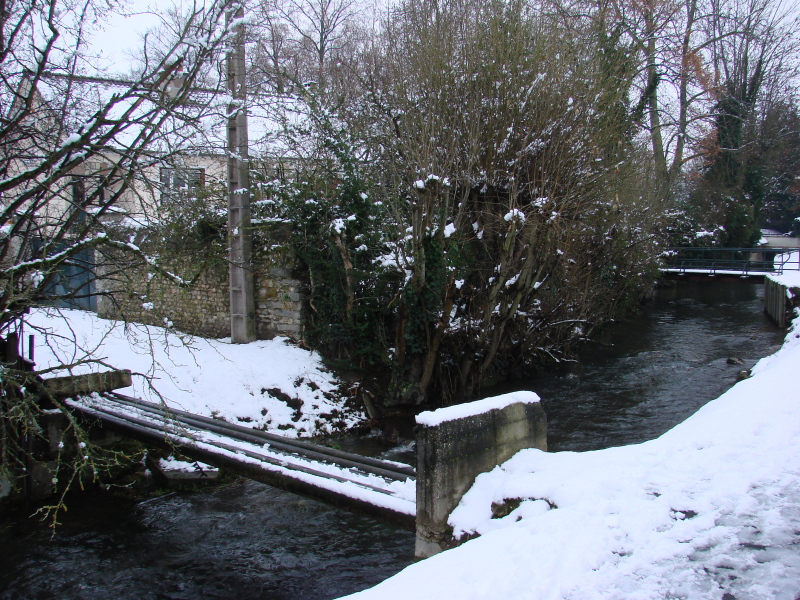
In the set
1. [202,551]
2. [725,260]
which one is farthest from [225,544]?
[725,260]

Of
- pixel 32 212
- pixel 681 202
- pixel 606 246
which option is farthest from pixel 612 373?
pixel 681 202

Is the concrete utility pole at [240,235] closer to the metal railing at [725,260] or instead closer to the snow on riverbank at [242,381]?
the snow on riverbank at [242,381]

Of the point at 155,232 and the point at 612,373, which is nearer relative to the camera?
the point at 155,232

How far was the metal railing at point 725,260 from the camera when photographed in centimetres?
2744

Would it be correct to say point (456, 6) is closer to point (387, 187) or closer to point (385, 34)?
point (385, 34)

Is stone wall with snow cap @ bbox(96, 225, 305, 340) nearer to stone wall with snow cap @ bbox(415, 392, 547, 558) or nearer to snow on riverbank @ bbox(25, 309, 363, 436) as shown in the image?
snow on riverbank @ bbox(25, 309, 363, 436)

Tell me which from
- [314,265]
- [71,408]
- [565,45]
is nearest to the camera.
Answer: [71,408]

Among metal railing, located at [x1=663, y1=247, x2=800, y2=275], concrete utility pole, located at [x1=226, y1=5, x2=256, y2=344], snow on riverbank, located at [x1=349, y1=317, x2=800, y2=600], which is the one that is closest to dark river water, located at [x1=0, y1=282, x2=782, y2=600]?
snow on riverbank, located at [x1=349, y1=317, x2=800, y2=600]

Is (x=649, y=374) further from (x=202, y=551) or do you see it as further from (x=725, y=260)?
(x=725, y=260)

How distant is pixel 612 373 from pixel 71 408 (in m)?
11.1

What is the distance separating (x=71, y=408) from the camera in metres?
8.60

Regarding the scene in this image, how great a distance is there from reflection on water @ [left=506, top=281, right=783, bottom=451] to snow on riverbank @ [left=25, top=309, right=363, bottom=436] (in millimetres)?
4198

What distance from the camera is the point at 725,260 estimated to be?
93.8 feet

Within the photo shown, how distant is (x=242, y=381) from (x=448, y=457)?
7270 mm
